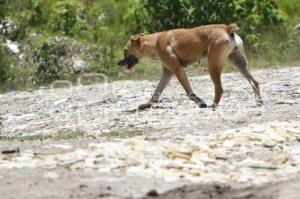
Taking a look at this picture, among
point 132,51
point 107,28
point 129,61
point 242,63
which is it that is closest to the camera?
point 242,63

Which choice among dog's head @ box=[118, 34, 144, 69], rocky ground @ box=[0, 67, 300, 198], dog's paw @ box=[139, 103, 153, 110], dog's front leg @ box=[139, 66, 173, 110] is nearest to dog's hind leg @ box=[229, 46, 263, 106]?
rocky ground @ box=[0, 67, 300, 198]

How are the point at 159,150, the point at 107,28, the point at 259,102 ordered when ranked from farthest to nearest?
the point at 107,28
the point at 259,102
the point at 159,150

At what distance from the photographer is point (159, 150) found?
10.0 m

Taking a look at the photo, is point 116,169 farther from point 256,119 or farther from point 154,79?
point 154,79

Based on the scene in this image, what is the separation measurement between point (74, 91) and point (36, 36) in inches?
297

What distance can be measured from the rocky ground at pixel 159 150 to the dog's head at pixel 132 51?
3.00 feet

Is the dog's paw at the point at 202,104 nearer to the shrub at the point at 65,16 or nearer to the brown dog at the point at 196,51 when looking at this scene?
the brown dog at the point at 196,51

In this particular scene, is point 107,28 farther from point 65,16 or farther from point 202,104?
point 202,104

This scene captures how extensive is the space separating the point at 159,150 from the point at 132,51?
6.75 metres

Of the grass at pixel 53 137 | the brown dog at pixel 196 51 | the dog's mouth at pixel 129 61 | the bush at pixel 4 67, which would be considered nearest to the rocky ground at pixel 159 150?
the grass at pixel 53 137

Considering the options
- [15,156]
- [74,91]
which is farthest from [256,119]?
[74,91]

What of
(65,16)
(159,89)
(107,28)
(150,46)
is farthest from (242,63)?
(65,16)

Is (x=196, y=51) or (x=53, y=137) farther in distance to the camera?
(x=196, y=51)

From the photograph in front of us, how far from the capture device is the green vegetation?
938 inches
